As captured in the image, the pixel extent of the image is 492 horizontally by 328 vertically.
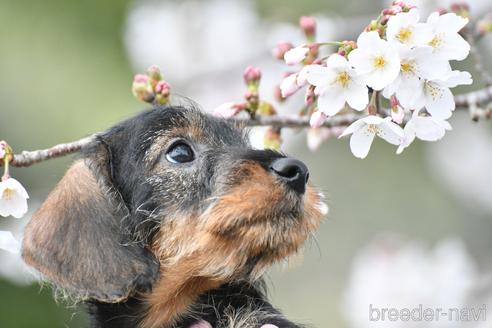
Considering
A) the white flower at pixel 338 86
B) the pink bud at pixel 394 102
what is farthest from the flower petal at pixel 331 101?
the pink bud at pixel 394 102

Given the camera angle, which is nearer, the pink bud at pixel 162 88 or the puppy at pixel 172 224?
the puppy at pixel 172 224

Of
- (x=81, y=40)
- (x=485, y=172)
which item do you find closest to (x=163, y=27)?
(x=81, y=40)

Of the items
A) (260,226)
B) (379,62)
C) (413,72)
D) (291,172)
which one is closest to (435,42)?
(413,72)

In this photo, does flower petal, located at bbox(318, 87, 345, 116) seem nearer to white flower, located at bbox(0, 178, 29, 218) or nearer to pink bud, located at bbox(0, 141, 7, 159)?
white flower, located at bbox(0, 178, 29, 218)

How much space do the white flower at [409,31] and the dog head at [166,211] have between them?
2.76 feet

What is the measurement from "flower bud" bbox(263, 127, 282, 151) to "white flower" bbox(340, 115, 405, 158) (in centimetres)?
120

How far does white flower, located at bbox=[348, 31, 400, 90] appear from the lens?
14.1 ft

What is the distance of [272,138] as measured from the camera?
5.82 metres

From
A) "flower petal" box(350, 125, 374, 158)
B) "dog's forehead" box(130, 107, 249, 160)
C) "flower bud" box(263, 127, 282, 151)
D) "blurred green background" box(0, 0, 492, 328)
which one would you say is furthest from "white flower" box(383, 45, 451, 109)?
"blurred green background" box(0, 0, 492, 328)

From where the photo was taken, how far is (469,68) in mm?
11250

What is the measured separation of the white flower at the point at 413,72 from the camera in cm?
435

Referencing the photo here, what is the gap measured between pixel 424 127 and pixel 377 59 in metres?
0.42

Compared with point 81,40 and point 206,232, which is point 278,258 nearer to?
point 206,232

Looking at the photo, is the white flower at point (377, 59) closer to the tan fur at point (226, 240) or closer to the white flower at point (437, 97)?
the white flower at point (437, 97)
